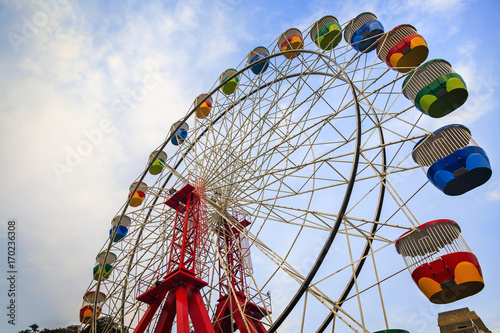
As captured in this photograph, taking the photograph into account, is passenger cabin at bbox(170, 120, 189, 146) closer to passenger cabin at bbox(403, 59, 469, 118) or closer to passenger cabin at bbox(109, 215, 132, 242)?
passenger cabin at bbox(109, 215, 132, 242)

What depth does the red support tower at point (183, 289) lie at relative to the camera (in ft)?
28.3

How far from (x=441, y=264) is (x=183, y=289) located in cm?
641

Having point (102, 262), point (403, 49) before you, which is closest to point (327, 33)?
point (403, 49)

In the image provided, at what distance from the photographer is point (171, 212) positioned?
13.3m

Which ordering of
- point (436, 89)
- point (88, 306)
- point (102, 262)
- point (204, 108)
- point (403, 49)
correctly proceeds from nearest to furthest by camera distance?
point (436, 89) → point (403, 49) → point (88, 306) → point (102, 262) → point (204, 108)

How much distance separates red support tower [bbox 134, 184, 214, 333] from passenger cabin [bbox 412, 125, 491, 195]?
6.61 metres

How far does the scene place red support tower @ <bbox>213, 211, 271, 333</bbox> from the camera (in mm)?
10336

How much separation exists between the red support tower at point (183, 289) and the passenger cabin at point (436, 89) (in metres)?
7.56

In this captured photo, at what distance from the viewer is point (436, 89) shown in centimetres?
788

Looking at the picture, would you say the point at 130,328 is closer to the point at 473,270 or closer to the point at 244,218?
the point at 244,218

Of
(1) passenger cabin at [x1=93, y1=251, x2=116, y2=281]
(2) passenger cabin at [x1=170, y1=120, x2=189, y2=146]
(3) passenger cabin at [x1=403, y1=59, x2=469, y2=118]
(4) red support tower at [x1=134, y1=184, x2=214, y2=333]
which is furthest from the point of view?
(2) passenger cabin at [x1=170, y1=120, x2=189, y2=146]

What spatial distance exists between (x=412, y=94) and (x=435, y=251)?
4.06 metres

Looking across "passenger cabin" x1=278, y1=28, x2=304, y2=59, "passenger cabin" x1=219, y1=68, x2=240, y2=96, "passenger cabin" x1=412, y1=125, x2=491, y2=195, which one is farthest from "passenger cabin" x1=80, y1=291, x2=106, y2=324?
"passenger cabin" x1=412, y1=125, x2=491, y2=195

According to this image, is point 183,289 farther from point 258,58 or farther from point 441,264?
point 258,58
